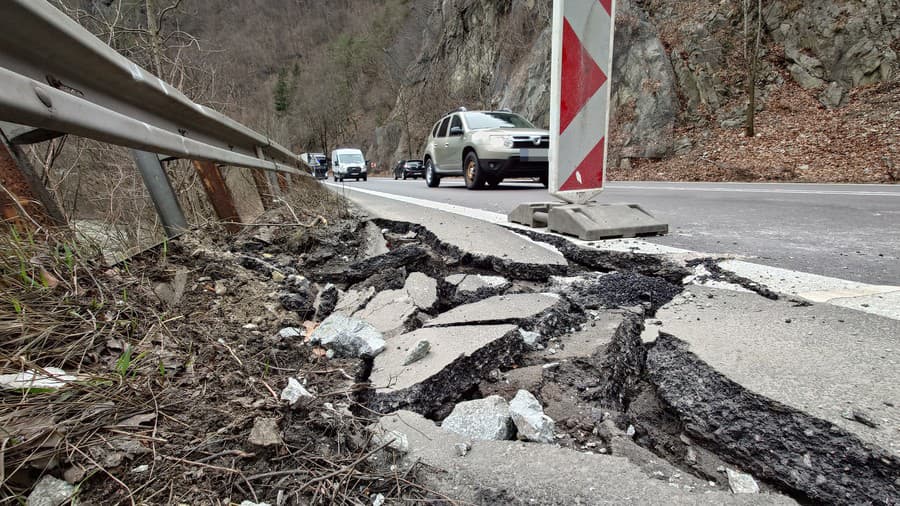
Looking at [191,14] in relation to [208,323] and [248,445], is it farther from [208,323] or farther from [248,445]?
[248,445]

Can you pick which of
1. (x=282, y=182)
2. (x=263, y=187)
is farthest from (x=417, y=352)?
(x=282, y=182)

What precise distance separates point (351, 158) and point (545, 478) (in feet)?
86.9

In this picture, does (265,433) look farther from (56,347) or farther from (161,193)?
(161,193)

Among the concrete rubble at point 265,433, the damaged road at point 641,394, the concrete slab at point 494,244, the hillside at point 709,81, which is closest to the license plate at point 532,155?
the hillside at point 709,81

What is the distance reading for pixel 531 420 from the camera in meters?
1.11

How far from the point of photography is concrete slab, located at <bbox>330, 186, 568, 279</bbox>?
7.70 feet

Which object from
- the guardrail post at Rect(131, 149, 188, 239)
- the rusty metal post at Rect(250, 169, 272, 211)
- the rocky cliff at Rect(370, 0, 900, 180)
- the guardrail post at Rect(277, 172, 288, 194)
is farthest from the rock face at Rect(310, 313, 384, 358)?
the rocky cliff at Rect(370, 0, 900, 180)

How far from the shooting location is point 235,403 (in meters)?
1.08

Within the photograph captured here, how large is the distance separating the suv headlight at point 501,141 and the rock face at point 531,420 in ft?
24.6

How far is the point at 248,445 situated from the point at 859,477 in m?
1.23

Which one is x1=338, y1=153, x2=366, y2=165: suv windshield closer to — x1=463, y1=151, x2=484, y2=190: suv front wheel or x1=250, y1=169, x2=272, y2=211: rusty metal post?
x1=463, y1=151, x2=484, y2=190: suv front wheel

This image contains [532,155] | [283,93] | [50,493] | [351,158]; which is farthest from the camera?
[283,93]

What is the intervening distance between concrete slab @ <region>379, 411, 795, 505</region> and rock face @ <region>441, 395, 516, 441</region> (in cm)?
6

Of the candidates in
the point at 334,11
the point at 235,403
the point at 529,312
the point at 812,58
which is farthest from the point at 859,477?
the point at 334,11
